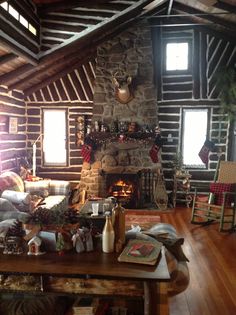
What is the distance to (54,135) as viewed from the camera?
7.35m

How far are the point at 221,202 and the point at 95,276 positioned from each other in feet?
13.4

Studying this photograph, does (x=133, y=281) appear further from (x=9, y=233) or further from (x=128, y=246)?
(x=9, y=233)

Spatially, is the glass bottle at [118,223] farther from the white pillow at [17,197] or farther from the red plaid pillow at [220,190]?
the red plaid pillow at [220,190]

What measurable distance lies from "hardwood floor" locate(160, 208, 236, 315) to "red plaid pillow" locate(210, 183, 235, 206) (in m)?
0.47

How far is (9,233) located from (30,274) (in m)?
0.49

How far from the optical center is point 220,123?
6.87 meters

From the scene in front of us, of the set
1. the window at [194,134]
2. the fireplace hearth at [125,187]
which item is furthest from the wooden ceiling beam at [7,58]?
the window at [194,134]

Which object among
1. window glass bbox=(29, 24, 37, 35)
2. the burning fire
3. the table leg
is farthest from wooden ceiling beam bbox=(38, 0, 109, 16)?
the table leg

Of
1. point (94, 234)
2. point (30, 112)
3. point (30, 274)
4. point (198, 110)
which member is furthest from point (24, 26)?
point (198, 110)

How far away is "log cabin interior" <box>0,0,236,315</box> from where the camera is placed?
621 centimetres

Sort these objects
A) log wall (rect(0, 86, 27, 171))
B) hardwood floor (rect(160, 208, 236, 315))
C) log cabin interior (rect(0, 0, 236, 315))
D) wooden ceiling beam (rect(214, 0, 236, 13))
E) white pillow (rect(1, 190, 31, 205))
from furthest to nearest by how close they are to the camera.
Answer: log cabin interior (rect(0, 0, 236, 315))
log wall (rect(0, 86, 27, 171))
wooden ceiling beam (rect(214, 0, 236, 13))
white pillow (rect(1, 190, 31, 205))
hardwood floor (rect(160, 208, 236, 315))

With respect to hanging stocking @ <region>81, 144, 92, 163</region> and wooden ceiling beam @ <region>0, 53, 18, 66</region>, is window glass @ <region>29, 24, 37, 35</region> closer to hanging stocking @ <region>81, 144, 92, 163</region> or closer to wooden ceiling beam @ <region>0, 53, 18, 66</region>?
wooden ceiling beam @ <region>0, 53, 18, 66</region>

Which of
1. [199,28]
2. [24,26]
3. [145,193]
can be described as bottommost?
[145,193]

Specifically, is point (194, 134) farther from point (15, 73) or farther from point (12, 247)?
point (12, 247)
